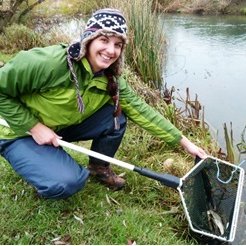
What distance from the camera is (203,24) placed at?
515 inches

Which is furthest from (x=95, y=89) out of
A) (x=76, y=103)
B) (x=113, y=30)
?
(x=113, y=30)

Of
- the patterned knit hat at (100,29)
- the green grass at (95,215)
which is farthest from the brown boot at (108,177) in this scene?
the patterned knit hat at (100,29)

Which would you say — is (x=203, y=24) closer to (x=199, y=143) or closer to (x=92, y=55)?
(x=199, y=143)

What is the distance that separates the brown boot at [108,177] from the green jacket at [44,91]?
0.48 metres

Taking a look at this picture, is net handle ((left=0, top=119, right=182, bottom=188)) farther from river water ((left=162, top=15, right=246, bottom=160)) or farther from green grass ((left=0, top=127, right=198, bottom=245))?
river water ((left=162, top=15, right=246, bottom=160))

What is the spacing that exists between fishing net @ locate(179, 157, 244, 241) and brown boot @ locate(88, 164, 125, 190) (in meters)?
0.58

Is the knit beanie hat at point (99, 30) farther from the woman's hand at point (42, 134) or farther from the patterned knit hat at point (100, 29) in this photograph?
the woman's hand at point (42, 134)

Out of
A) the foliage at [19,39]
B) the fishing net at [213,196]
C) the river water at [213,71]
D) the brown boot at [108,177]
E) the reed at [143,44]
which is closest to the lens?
the fishing net at [213,196]

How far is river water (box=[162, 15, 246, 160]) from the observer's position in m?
5.32

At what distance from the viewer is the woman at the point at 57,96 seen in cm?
232

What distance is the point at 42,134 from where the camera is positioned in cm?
250

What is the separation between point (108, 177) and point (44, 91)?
0.90 metres

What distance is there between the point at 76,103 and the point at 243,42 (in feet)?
25.4

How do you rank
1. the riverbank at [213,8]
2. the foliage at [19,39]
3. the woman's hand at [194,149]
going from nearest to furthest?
the woman's hand at [194,149] → the foliage at [19,39] → the riverbank at [213,8]
